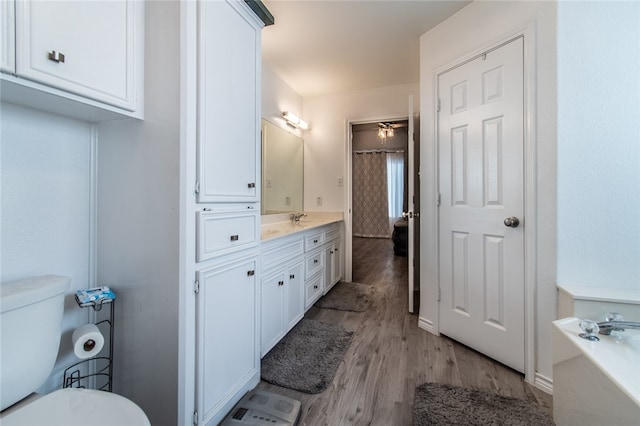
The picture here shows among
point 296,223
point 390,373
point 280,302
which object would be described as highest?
point 296,223

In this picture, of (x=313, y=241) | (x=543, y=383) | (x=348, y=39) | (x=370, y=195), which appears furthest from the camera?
(x=370, y=195)

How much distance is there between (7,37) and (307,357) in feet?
6.50

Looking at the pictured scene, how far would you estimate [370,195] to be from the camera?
23.0 feet

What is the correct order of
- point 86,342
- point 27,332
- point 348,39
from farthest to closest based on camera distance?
point 348,39
point 86,342
point 27,332

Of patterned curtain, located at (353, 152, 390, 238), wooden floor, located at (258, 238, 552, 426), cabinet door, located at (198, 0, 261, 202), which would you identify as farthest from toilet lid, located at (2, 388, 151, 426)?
patterned curtain, located at (353, 152, 390, 238)

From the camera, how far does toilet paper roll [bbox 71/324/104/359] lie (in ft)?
3.27

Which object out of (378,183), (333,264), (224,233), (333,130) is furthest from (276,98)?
(378,183)

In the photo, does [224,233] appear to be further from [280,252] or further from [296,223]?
[296,223]

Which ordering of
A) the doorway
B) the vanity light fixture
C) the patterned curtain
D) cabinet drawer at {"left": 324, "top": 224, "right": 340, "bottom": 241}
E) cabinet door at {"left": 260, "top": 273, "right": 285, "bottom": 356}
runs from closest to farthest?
cabinet door at {"left": 260, "top": 273, "right": 285, "bottom": 356} < cabinet drawer at {"left": 324, "top": 224, "right": 340, "bottom": 241} < the vanity light fixture < the doorway < the patterned curtain

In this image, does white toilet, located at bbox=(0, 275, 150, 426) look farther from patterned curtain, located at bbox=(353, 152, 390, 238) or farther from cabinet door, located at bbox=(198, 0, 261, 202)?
patterned curtain, located at bbox=(353, 152, 390, 238)

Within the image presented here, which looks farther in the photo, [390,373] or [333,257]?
[333,257]

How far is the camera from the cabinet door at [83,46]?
2.60 feet

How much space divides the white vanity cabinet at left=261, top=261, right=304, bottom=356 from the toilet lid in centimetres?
97

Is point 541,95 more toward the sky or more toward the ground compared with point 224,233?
more toward the sky
